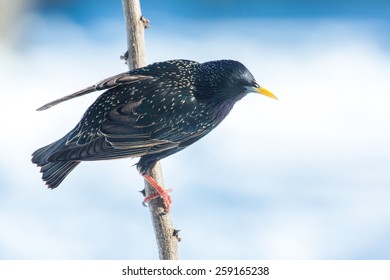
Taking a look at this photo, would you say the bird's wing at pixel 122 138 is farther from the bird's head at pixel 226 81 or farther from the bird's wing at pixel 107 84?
the bird's head at pixel 226 81

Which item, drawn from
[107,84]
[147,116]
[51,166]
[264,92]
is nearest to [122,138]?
[147,116]

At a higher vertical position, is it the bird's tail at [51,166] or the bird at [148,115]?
the bird at [148,115]

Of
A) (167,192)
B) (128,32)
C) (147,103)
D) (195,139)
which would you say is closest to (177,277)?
(167,192)

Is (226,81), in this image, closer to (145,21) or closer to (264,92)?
(264,92)

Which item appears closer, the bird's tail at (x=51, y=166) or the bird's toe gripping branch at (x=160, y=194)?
the bird's tail at (x=51, y=166)

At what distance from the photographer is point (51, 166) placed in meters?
2.79

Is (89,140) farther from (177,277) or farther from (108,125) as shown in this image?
(177,277)

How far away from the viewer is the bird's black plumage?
9.05 feet

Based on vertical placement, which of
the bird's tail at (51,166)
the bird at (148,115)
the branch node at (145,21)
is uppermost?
the branch node at (145,21)

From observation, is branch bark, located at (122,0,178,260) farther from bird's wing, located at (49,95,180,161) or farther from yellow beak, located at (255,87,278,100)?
yellow beak, located at (255,87,278,100)

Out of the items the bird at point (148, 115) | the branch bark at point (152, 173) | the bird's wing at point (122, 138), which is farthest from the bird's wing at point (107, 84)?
the branch bark at point (152, 173)

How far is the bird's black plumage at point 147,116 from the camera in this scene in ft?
9.05

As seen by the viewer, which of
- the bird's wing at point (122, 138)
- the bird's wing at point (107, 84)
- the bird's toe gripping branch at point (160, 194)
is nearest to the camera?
the bird's wing at point (107, 84)

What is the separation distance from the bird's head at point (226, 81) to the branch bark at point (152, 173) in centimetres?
39
